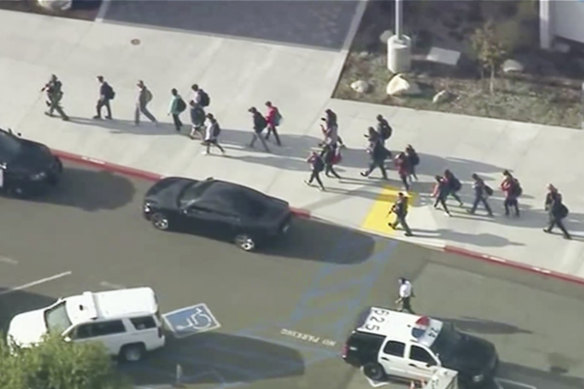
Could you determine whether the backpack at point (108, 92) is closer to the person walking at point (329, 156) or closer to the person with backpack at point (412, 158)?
the person walking at point (329, 156)

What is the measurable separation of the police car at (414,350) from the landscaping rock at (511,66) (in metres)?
12.0

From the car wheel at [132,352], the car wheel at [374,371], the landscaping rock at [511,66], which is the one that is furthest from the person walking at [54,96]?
the car wheel at [374,371]

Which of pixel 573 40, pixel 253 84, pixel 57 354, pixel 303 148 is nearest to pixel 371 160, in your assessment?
pixel 303 148

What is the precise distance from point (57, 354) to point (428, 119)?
1758 centimetres

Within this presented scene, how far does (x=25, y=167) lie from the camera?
1576 inches

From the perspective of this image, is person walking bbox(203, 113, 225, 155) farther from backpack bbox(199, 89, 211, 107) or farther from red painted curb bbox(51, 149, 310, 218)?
red painted curb bbox(51, 149, 310, 218)

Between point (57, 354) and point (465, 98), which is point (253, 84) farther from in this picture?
point (57, 354)

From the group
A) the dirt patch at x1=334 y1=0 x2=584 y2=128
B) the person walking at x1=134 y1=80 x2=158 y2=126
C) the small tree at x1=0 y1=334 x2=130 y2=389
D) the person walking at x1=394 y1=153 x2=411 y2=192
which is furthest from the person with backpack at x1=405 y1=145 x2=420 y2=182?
the small tree at x1=0 y1=334 x2=130 y2=389

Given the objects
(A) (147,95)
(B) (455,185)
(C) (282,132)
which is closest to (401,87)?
(C) (282,132)

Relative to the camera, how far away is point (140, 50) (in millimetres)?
46125

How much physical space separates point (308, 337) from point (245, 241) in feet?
12.0

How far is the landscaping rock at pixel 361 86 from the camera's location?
44125 millimetres

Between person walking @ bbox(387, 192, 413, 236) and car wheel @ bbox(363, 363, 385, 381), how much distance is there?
5527 millimetres

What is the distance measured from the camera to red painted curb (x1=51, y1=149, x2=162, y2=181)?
136 ft
